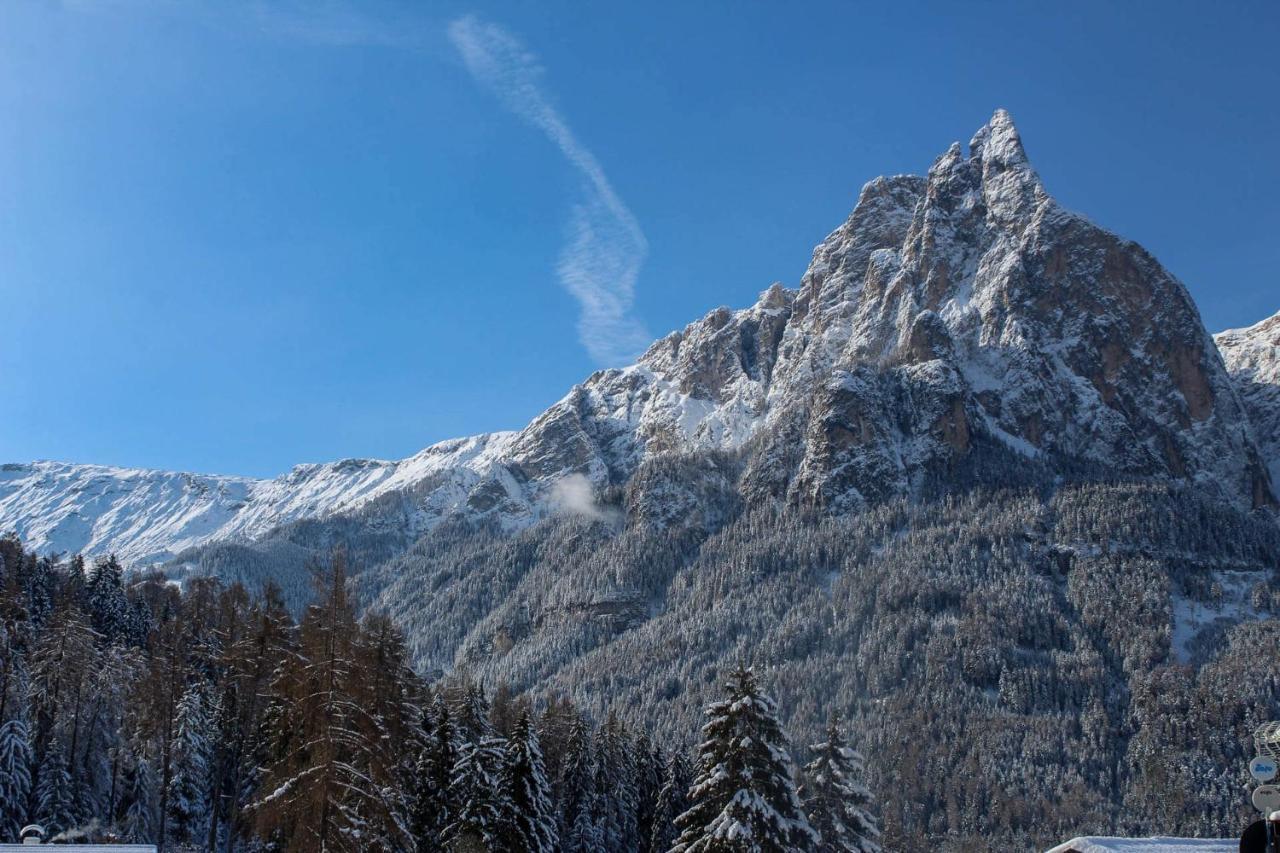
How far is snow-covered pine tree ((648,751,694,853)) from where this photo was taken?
65.4 m

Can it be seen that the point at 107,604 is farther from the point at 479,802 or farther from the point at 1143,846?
the point at 1143,846

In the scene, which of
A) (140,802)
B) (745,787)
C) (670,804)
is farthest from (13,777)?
(670,804)

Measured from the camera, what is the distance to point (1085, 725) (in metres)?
151

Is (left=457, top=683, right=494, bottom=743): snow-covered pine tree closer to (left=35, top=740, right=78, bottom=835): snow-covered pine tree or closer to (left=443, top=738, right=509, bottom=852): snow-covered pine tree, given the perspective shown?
(left=443, top=738, right=509, bottom=852): snow-covered pine tree

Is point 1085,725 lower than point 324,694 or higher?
higher

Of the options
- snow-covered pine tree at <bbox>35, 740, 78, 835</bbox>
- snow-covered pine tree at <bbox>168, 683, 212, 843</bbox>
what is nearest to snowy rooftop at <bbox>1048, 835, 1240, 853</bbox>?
snow-covered pine tree at <bbox>35, 740, 78, 835</bbox>

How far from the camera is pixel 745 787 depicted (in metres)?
36.3

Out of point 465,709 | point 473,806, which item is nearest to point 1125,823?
point 465,709

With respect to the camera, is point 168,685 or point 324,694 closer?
point 324,694

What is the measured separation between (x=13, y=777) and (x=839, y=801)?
32.9 metres

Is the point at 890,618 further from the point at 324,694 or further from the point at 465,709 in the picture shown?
the point at 324,694

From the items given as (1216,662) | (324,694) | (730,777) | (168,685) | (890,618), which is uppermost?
(890,618)

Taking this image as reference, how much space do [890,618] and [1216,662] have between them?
157 ft

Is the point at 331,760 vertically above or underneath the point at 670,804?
underneath
